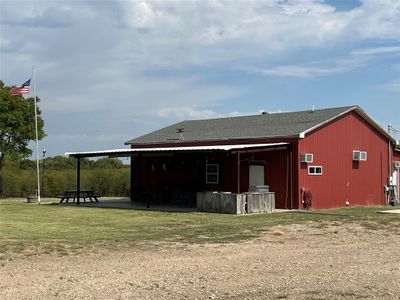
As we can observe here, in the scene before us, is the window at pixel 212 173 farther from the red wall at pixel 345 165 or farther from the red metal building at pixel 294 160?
the red wall at pixel 345 165

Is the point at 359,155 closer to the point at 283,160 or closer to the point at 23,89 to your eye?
the point at 283,160

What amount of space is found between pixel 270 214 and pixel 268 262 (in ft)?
37.4

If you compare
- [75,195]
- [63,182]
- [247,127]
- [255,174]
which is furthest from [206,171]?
[63,182]

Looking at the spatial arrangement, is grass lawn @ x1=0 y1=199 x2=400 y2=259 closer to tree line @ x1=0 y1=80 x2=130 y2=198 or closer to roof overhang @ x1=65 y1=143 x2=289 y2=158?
roof overhang @ x1=65 y1=143 x2=289 y2=158

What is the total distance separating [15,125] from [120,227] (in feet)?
65.1

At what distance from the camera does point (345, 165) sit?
26.9 m

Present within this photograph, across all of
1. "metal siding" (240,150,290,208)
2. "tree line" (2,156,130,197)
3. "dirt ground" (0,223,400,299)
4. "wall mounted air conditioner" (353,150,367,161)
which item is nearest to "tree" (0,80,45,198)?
"tree line" (2,156,130,197)

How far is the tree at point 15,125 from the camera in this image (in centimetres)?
3322

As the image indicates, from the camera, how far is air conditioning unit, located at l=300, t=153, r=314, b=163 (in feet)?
80.3

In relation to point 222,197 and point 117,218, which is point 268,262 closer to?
point 117,218

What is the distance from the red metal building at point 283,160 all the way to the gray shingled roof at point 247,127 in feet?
0.21

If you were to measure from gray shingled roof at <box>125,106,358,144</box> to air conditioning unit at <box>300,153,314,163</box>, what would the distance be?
103cm

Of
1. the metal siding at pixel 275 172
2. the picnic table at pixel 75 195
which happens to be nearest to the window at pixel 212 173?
A: the metal siding at pixel 275 172

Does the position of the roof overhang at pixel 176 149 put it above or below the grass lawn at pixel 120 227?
above
